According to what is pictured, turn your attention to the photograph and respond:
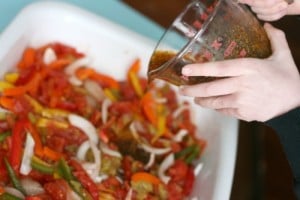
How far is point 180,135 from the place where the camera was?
1.20 metres

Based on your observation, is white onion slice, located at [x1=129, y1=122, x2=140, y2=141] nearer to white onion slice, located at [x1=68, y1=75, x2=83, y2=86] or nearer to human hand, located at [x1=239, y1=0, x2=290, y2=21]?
white onion slice, located at [x1=68, y1=75, x2=83, y2=86]

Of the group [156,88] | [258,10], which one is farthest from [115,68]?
[258,10]

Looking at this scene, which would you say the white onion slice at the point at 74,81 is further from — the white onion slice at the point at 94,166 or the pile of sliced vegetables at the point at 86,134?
the white onion slice at the point at 94,166

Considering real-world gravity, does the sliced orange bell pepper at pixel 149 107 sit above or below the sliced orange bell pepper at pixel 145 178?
above

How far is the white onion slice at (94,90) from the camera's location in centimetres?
120

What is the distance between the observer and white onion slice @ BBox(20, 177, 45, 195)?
3.26 feet

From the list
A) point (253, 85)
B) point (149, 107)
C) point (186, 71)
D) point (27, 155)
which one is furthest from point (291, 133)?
point (27, 155)

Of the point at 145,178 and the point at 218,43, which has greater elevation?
the point at 218,43

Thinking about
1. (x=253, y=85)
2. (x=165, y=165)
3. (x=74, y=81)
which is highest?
(x=253, y=85)

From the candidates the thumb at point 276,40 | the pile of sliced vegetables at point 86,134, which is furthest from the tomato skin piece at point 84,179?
the thumb at point 276,40

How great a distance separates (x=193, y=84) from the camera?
87 centimetres

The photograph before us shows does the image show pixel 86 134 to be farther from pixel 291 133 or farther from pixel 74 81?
pixel 291 133

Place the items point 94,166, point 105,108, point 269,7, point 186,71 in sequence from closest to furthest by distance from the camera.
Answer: point 186,71 → point 269,7 → point 94,166 → point 105,108

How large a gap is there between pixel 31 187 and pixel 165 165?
0.87 feet
